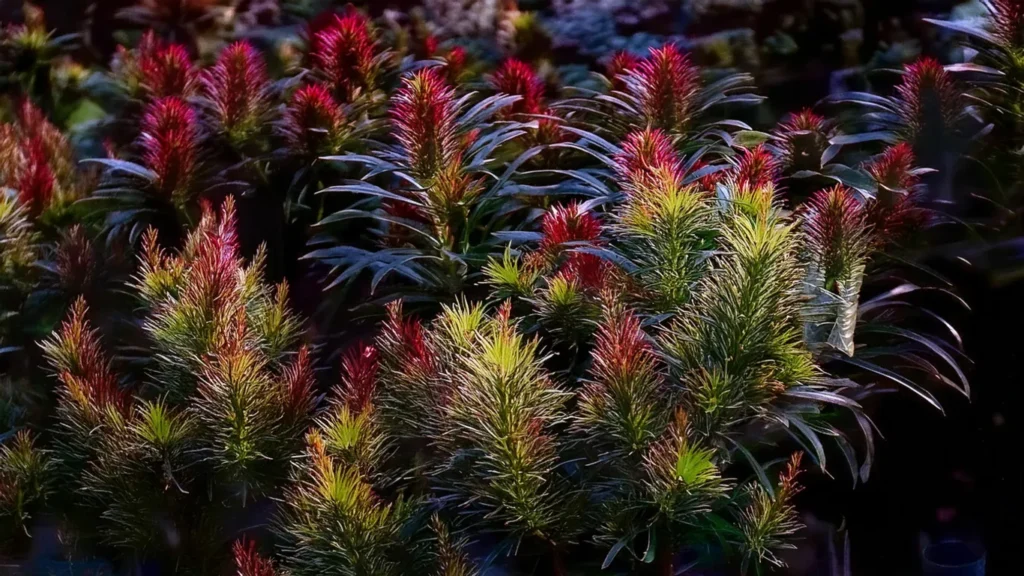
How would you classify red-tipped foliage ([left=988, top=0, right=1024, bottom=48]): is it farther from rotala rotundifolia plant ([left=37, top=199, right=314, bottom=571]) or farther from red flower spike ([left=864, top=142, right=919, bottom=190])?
rotala rotundifolia plant ([left=37, top=199, right=314, bottom=571])

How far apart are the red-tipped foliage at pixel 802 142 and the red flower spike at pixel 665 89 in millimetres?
172

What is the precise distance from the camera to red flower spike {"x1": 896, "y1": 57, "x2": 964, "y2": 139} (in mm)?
1463

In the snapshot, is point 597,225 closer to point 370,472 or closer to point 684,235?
point 684,235

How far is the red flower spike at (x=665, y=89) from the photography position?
1.41 meters

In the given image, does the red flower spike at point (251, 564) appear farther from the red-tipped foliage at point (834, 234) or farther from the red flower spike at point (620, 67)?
the red flower spike at point (620, 67)

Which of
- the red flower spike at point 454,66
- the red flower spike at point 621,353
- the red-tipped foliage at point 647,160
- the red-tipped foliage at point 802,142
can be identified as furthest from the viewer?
the red flower spike at point 454,66

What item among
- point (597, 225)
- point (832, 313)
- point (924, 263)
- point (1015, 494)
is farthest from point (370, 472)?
point (1015, 494)

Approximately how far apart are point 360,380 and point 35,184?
98 cm

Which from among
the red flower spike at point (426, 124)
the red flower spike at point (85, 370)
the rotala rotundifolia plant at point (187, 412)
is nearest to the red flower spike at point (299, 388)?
the rotala rotundifolia plant at point (187, 412)

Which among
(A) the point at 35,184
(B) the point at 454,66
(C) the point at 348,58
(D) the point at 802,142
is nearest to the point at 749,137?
(D) the point at 802,142

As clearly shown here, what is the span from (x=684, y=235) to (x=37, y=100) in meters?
2.16

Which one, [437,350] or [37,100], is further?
[37,100]

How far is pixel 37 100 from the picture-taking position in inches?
97.2

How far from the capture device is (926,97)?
1472 mm
